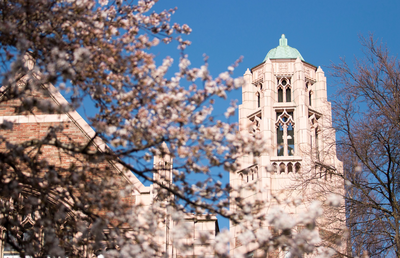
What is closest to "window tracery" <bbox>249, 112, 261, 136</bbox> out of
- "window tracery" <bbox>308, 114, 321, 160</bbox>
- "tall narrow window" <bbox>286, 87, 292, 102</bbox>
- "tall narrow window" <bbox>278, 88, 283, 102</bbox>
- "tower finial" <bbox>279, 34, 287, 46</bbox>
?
"tall narrow window" <bbox>278, 88, 283, 102</bbox>

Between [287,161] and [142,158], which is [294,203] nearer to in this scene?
[142,158]

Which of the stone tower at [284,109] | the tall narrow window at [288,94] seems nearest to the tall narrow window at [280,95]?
the stone tower at [284,109]

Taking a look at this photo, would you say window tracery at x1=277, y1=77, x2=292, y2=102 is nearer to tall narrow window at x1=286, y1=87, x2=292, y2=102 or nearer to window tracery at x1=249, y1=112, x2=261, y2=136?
tall narrow window at x1=286, y1=87, x2=292, y2=102

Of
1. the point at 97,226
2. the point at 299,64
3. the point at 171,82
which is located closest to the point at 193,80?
the point at 171,82

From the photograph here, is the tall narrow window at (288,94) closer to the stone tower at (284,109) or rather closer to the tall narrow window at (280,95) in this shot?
the stone tower at (284,109)

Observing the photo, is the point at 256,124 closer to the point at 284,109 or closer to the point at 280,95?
the point at 284,109

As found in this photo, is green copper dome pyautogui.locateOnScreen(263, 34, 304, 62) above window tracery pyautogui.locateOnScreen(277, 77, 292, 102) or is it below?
above

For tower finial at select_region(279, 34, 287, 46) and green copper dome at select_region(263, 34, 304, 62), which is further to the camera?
tower finial at select_region(279, 34, 287, 46)

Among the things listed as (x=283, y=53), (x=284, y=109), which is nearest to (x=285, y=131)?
(x=284, y=109)

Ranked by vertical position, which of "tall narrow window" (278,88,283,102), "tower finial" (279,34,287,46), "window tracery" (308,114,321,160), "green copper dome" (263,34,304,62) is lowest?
"window tracery" (308,114,321,160)

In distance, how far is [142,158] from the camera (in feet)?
25.9

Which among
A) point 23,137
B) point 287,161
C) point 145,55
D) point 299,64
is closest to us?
point 145,55

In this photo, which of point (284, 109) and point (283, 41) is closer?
point (284, 109)

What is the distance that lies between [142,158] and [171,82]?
3.70ft
